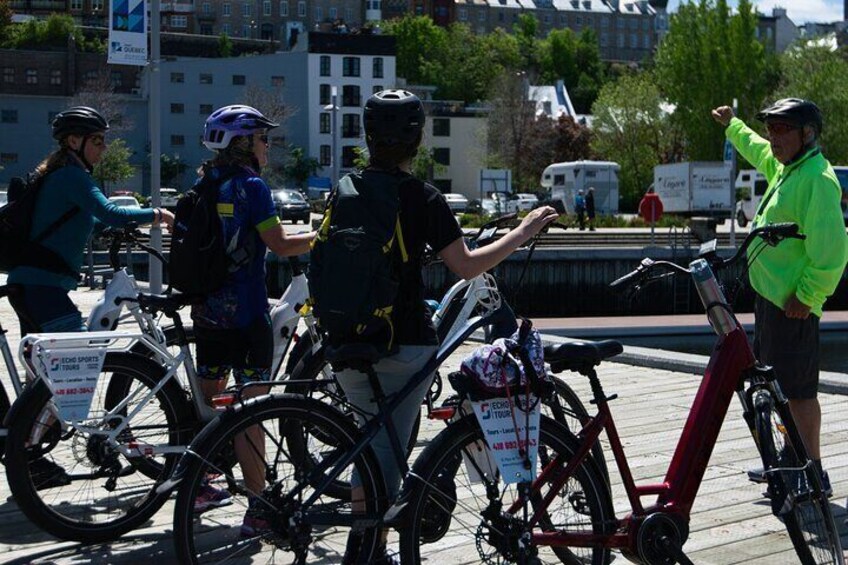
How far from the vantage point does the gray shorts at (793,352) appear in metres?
6.13

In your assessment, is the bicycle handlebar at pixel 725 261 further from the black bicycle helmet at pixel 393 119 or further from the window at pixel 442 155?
the window at pixel 442 155

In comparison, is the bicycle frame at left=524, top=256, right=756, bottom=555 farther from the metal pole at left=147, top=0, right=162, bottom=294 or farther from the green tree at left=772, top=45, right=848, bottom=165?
the green tree at left=772, top=45, right=848, bottom=165

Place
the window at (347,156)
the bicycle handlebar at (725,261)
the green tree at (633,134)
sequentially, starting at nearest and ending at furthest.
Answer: the bicycle handlebar at (725,261) < the green tree at (633,134) < the window at (347,156)

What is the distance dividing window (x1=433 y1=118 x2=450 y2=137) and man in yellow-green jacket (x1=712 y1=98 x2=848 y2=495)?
329ft

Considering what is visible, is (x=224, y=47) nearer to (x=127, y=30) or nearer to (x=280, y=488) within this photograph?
(x=127, y=30)

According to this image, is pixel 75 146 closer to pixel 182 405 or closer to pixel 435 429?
pixel 182 405

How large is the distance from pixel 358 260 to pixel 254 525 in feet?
3.17

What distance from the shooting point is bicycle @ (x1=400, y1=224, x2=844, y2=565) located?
4.31 meters

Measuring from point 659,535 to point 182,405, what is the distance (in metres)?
2.24

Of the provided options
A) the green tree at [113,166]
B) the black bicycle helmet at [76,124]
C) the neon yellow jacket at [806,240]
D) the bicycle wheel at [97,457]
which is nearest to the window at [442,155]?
the green tree at [113,166]

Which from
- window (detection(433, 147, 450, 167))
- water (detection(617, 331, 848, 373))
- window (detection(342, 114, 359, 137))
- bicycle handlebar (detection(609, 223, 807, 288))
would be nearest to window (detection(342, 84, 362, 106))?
window (detection(342, 114, 359, 137))

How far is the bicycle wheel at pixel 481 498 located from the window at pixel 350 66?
9950cm

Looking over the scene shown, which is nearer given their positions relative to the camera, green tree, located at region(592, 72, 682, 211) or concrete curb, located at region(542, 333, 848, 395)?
concrete curb, located at region(542, 333, 848, 395)

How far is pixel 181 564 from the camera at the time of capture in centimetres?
437
